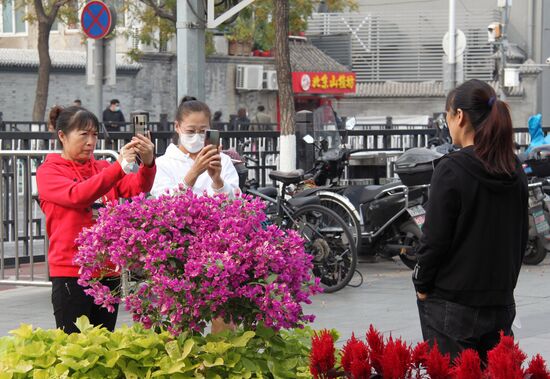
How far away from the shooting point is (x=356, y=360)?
4.13m

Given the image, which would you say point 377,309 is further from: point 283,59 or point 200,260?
point 283,59

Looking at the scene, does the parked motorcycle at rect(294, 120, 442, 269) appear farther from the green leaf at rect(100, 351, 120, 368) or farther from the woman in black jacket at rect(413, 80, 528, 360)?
the green leaf at rect(100, 351, 120, 368)

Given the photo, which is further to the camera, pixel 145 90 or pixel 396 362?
pixel 145 90

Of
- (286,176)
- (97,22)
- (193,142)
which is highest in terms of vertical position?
(97,22)

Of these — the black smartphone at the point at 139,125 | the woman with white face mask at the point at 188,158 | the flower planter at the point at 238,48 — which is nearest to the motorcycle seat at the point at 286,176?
the woman with white face mask at the point at 188,158

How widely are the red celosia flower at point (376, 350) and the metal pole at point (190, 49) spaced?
783 cm

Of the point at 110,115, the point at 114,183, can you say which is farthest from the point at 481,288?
the point at 110,115

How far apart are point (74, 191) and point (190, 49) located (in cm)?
634

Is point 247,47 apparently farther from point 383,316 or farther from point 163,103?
point 383,316

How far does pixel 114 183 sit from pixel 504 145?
191cm

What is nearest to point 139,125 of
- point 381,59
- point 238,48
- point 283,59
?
point 283,59

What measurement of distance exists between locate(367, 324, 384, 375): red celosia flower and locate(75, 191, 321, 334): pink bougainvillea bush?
2.12 feet

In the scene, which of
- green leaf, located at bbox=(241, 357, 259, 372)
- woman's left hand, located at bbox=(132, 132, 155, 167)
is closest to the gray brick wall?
woman's left hand, located at bbox=(132, 132, 155, 167)

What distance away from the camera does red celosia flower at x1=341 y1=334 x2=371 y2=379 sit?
4113 millimetres
